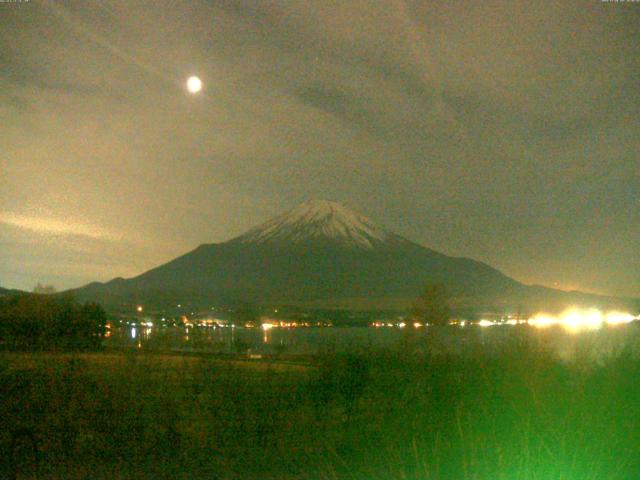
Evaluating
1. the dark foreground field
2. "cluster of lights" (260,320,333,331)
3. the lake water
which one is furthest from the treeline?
"cluster of lights" (260,320,333,331)

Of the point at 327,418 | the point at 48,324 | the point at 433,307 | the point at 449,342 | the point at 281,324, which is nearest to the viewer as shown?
the point at 327,418

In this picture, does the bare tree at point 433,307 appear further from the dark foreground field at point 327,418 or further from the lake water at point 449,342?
the dark foreground field at point 327,418

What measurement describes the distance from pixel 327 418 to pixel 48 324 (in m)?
13.7

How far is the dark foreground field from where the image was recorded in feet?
32.4

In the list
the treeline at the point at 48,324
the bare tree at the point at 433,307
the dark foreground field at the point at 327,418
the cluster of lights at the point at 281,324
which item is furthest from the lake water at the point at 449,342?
the cluster of lights at the point at 281,324

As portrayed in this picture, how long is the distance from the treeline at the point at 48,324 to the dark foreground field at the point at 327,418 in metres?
4.00

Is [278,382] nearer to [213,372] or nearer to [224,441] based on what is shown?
[213,372]

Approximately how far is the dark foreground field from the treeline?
13.1 ft

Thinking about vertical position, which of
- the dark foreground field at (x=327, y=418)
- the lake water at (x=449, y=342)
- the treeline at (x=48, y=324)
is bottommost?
the dark foreground field at (x=327, y=418)

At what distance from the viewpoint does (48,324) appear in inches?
957

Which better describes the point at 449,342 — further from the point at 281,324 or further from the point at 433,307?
the point at 281,324

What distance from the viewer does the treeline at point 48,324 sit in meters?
20.5

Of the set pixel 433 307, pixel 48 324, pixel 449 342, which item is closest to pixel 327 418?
pixel 449 342

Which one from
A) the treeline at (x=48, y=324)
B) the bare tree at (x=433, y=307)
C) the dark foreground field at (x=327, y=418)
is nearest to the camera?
the dark foreground field at (x=327, y=418)
